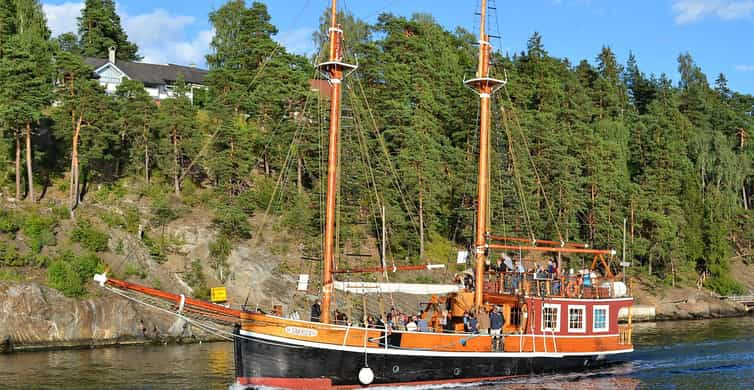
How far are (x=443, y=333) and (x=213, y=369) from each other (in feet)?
39.5

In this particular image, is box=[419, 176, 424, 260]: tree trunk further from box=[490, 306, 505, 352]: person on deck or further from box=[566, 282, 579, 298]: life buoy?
box=[490, 306, 505, 352]: person on deck

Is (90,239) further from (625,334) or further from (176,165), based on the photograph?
(625,334)

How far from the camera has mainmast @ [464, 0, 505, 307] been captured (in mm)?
37875

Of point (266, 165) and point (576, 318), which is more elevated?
point (266, 165)

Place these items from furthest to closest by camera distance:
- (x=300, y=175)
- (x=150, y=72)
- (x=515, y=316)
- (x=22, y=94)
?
(x=150, y=72) < (x=300, y=175) < (x=22, y=94) < (x=515, y=316)

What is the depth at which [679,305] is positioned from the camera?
→ 75938mm

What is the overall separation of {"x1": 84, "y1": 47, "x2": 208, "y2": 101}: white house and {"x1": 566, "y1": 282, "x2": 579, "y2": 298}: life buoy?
210 feet

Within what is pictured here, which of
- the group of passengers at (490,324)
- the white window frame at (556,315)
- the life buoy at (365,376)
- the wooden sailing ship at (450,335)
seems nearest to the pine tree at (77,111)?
the wooden sailing ship at (450,335)

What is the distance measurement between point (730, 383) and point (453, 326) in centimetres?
1266

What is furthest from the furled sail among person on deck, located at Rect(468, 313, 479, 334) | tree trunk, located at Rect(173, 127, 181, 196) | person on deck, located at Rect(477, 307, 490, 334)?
A: tree trunk, located at Rect(173, 127, 181, 196)

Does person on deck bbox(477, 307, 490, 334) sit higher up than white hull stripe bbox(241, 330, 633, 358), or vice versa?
person on deck bbox(477, 307, 490, 334)

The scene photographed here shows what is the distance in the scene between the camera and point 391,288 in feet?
115

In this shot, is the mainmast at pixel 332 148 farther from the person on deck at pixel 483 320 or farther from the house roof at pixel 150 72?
the house roof at pixel 150 72

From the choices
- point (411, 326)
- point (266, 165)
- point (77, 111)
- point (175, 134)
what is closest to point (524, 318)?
point (411, 326)
